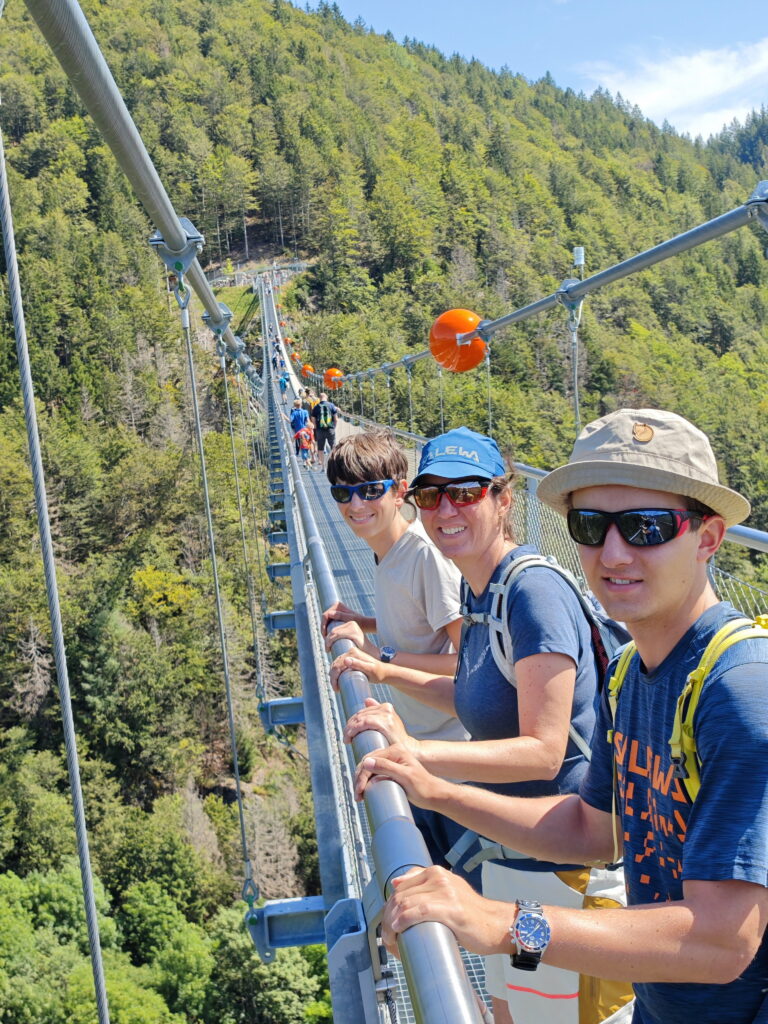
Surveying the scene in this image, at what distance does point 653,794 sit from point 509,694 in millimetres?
446

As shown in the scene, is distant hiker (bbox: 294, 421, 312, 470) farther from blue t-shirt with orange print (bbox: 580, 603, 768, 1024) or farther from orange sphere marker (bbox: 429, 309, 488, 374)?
blue t-shirt with orange print (bbox: 580, 603, 768, 1024)

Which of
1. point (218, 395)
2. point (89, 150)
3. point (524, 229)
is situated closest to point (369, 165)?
point (524, 229)

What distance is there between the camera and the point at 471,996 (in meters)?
0.65

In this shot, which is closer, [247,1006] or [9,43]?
[247,1006]

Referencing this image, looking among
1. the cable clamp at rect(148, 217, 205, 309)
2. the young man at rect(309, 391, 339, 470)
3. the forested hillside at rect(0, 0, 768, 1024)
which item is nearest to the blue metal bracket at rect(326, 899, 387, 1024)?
the forested hillside at rect(0, 0, 768, 1024)

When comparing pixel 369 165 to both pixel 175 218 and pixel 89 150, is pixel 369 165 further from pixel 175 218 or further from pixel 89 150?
pixel 175 218

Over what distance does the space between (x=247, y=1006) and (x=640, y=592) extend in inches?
996

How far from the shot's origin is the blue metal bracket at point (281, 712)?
4345 mm

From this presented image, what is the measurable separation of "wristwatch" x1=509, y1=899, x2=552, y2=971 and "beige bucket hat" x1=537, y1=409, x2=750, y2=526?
1.42 ft

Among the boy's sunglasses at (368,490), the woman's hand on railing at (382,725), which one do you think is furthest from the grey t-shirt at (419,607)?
the woman's hand on railing at (382,725)

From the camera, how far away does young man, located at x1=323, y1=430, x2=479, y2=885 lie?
1.78 metres

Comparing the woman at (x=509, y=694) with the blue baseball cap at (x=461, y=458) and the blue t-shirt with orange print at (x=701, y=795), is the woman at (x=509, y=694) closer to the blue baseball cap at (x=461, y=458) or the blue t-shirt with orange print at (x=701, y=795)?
the blue baseball cap at (x=461, y=458)

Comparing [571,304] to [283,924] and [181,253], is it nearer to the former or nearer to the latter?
[181,253]

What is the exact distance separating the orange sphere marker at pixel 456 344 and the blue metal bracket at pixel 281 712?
2658mm
